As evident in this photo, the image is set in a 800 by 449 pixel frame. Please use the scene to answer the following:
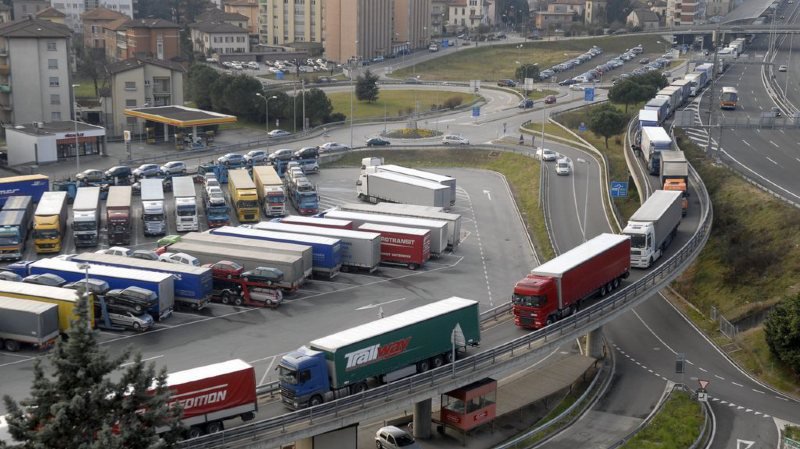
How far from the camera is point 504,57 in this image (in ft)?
430

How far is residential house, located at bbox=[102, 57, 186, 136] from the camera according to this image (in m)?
83.8

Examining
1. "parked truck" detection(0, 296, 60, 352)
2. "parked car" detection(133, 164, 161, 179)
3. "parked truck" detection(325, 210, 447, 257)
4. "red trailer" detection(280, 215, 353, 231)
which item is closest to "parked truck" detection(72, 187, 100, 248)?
"red trailer" detection(280, 215, 353, 231)

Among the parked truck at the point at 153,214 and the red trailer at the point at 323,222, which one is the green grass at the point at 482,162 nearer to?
the red trailer at the point at 323,222

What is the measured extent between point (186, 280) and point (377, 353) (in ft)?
41.6

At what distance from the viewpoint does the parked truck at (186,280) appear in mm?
39094

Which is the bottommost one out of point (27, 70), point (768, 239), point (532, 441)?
point (532, 441)

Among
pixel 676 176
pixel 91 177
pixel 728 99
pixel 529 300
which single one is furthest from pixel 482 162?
pixel 529 300

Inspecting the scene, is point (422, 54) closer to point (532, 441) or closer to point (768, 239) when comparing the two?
point (768, 239)

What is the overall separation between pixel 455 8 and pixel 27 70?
100963 mm

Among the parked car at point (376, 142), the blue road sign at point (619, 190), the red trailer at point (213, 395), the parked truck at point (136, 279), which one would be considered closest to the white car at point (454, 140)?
the parked car at point (376, 142)

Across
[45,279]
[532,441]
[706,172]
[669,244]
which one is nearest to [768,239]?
[669,244]

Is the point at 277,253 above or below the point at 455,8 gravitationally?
below

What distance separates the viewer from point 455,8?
168 metres

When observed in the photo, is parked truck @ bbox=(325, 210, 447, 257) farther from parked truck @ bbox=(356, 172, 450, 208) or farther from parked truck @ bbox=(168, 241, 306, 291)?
parked truck @ bbox=(168, 241, 306, 291)
